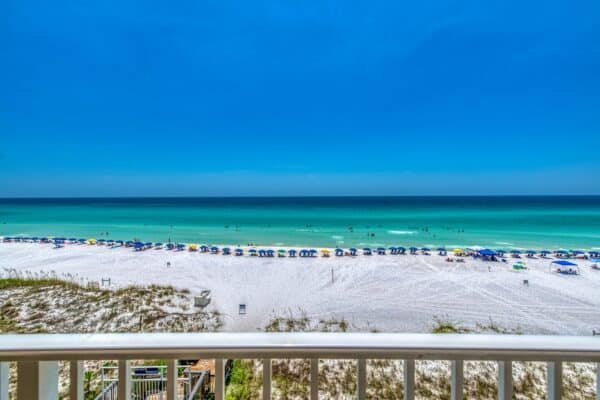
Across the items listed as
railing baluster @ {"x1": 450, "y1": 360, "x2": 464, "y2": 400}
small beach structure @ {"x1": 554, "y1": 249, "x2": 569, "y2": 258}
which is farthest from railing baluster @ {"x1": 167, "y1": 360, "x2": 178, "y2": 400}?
small beach structure @ {"x1": 554, "y1": 249, "x2": 569, "y2": 258}

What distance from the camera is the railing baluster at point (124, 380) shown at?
2.19 ft

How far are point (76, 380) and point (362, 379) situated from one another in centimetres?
75

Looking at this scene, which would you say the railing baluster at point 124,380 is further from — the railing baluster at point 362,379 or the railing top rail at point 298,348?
the railing baluster at point 362,379

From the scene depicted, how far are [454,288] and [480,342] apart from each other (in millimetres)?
8933

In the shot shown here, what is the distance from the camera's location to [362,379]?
69 cm

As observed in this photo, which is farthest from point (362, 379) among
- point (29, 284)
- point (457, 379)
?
point (29, 284)

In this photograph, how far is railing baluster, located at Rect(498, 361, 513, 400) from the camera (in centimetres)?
65

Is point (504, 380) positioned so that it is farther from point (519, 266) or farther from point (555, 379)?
point (519, 266)

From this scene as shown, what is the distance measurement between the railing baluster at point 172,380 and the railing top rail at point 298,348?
0.06 m

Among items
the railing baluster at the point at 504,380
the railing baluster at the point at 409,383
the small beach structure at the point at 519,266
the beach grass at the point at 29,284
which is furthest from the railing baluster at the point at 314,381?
the small beach structure at the point at 519,266

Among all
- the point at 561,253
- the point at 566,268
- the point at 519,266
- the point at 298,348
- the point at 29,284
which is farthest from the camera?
the point at 561,253

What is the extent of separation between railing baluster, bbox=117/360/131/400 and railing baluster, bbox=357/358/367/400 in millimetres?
607

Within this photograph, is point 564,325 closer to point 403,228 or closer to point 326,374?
point 326,374

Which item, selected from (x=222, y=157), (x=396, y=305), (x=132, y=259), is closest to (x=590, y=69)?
(x=396, y=305)
